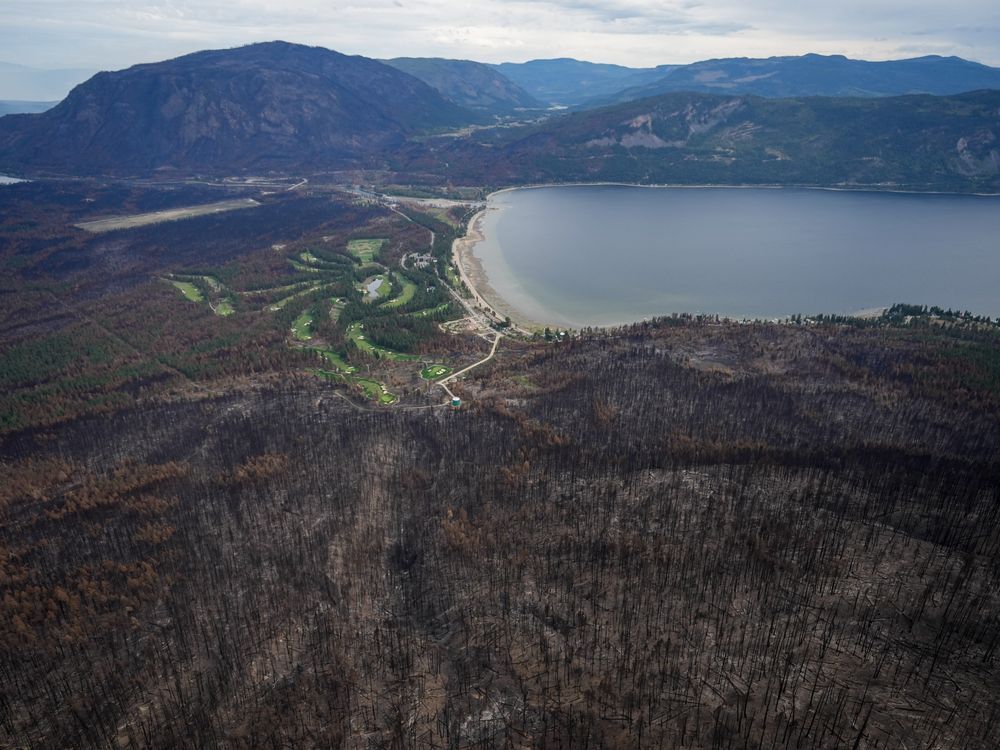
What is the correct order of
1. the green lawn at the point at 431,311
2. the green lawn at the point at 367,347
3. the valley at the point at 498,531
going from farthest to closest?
the green lawn at the point at 431,311 → the green lawn at the point at 367,347 → the valley at the point at 498,531

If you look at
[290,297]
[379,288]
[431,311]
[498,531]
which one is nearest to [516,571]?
[498,531]

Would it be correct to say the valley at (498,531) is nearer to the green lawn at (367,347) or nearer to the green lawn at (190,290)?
the green lawn at (367,347)

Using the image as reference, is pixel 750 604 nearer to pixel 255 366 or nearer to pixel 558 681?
pixel 558 681

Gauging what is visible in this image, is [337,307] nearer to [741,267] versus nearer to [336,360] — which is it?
[336,360]

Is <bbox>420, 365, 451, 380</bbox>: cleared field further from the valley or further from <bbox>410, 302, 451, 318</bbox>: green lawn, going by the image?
<bbox>410, 302, 451, 318</bbox>: green lawn

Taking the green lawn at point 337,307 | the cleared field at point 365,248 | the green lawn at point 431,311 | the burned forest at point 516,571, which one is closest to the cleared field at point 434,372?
the burned forest at point 516,571

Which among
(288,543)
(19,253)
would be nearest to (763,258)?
(288,543)
